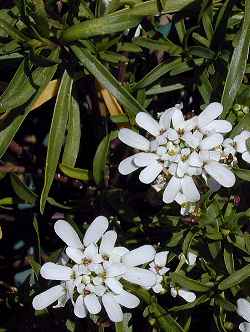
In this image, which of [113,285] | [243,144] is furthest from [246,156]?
[113,285]

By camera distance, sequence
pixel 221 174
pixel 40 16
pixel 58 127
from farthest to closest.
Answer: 1. pixel 58 127
2. pixel 40 16
3. pixel 221 174

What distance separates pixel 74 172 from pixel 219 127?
35 cm

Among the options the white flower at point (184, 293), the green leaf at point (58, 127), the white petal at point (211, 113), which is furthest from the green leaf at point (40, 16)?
the white flower at point (184, 293)

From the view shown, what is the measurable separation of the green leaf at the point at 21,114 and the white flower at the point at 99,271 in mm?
254

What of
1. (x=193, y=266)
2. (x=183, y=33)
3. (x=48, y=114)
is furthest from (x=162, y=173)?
(x=48, y=114)

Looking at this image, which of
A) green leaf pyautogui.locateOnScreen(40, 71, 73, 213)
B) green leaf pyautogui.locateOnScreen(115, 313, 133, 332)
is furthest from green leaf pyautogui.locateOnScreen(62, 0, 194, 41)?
green leaf pyautogui.locateOnScreen(115, 313, 133, 332)

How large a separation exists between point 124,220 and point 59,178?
19cm

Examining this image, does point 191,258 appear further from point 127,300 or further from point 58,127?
point 58,127

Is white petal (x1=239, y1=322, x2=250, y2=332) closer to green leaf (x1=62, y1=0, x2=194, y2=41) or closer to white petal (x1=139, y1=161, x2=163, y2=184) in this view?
white petal (x1=139, y1=161, x2=163, y2=184)

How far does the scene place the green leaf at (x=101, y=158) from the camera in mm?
1529

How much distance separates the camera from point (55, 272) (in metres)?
1.41

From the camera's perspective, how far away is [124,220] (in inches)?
66.3

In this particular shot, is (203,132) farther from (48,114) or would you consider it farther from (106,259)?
(48,114)

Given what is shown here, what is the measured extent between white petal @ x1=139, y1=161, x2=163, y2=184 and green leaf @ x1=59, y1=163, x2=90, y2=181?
25cm
